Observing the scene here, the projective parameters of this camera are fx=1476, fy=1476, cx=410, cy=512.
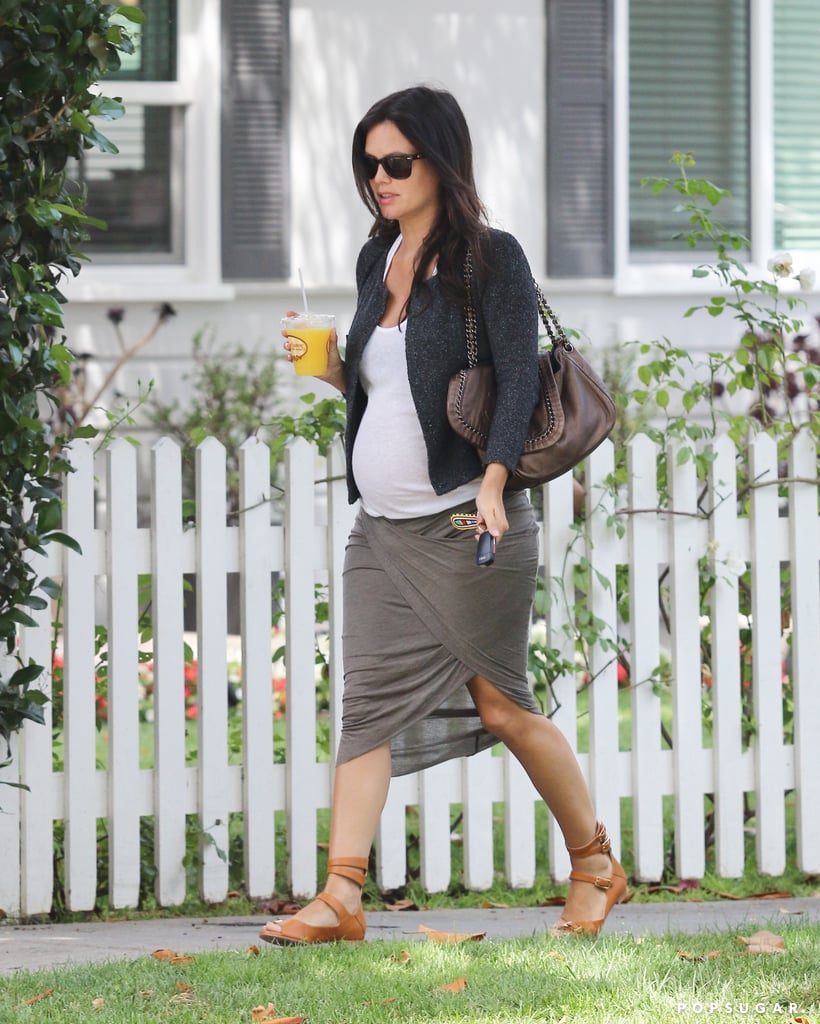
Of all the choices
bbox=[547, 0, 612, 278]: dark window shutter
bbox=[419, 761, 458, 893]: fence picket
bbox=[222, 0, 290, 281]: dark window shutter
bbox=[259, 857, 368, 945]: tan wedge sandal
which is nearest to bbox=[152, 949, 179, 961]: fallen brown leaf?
bbox=[259, 857, 368, 945]: tan wedge sandal

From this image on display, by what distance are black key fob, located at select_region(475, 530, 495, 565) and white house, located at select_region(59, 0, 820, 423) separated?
5476mm

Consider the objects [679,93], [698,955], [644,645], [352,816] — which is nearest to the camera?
[698,955]

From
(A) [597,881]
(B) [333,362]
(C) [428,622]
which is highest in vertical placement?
(B) [333,362]

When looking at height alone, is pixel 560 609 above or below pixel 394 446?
below

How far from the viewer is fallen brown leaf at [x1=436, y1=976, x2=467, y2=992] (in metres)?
2.76

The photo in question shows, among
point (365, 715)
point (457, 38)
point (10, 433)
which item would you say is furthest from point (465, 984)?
point (457, 38)

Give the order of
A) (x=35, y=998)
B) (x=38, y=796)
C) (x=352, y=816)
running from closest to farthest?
(x=35, y=998)
(x=352, y=816)
(x=38, y=796)

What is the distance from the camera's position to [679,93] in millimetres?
8750

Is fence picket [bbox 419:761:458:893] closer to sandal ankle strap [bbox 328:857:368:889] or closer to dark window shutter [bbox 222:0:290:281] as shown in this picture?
sandal ankle strap [bbox 328:857:368:889]

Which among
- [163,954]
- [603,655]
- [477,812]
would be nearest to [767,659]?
[603,655]

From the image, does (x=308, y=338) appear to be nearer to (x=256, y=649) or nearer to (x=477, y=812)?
(x=256, y=649)

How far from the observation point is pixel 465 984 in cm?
279

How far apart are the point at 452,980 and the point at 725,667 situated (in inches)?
57.0

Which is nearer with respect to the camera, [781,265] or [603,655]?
[603,655]
